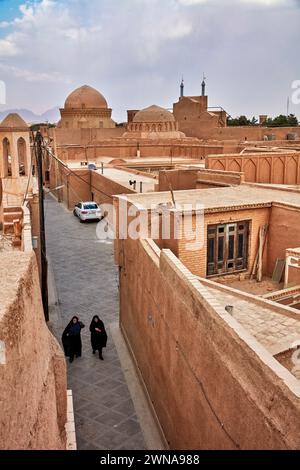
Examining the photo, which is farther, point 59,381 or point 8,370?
point 59,381

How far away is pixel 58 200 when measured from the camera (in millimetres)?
34031

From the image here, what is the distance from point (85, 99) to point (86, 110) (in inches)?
58.7

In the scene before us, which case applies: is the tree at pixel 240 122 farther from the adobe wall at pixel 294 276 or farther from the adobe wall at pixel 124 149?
the adobe wall at pixel 294 276

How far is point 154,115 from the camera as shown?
4275 centimetres

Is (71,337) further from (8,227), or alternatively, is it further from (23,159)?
(23,159)

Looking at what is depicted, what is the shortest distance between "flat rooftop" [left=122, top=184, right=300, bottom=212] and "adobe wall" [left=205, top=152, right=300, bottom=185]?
13.0 feet

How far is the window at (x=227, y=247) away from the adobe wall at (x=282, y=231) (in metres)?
0.63

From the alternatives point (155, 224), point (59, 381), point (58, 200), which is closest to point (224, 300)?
point (155, 224)

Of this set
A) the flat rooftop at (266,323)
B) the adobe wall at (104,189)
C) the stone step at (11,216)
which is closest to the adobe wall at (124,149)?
the adobe wall at (104,189)

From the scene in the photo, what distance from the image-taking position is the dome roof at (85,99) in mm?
48531

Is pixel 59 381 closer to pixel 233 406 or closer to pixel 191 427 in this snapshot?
pixel 191 427

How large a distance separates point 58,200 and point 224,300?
27.4m

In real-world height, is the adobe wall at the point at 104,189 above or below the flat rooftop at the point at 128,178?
below

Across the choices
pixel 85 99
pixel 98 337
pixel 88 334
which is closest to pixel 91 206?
pixel 88 334
